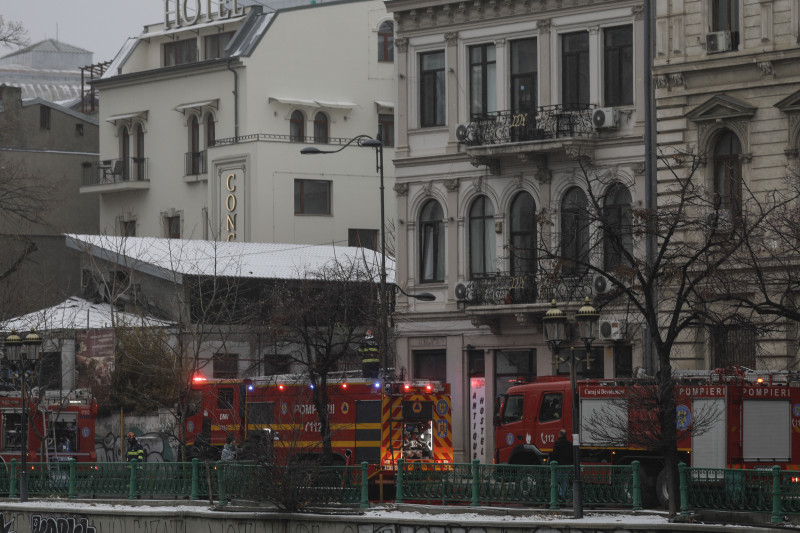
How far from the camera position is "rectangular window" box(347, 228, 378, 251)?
233 ft

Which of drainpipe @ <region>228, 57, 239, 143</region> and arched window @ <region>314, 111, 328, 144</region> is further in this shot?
arched window @ <region>314, 111, 328, 144</region>

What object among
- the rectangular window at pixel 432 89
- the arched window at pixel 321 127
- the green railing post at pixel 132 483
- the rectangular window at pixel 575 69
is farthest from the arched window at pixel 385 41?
the green railing post at pixel 132 483

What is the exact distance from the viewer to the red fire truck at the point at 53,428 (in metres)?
48.1

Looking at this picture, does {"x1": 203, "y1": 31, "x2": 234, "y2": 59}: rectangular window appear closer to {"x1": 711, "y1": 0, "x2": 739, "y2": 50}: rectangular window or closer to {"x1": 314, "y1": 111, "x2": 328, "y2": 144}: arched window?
{"x1": 314, "y1": 111, "x2": 328, "y2": 144}: arched window

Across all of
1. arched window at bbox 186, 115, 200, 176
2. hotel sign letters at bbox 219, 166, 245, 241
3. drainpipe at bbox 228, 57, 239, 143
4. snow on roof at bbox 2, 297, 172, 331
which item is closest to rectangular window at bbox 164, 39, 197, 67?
arched window at bbox 186, 115, 200, 176

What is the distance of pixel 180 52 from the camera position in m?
75.8

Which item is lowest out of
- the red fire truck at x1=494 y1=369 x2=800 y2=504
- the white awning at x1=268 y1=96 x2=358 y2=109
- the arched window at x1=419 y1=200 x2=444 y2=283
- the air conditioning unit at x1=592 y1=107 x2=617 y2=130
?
the red fire truck at x1=494 y1=369 x2=800 y2=504

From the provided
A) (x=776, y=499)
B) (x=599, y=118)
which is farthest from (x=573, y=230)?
(x=776, y=499)

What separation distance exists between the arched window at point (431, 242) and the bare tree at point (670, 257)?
13.4 feet

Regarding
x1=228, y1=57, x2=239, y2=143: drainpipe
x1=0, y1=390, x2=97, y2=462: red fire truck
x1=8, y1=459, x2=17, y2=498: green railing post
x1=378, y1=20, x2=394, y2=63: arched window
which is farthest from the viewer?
x1=378, y1=20, x2=394, y2=63: arched window

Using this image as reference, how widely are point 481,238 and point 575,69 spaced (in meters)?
5.66

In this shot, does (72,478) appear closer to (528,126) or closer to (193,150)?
(528,126)

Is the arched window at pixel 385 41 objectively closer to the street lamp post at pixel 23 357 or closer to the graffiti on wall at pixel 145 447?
the graffiti on wall at pixel 145 447

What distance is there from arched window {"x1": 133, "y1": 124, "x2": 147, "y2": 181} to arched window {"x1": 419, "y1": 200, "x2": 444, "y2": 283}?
1023 inches
